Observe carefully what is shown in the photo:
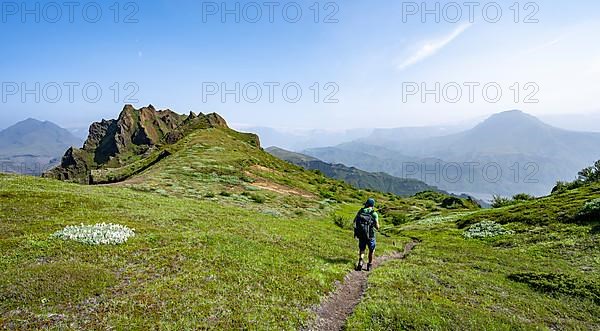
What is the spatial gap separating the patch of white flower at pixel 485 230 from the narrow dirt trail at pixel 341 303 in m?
26.0

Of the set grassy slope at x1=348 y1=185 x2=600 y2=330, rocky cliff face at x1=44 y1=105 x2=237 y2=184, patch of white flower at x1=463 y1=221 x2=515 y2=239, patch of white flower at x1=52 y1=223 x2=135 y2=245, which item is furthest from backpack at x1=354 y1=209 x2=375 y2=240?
rocky cliff face at x1=44 y1=105 x2=237 y2=184

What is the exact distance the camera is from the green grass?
12.3 meters

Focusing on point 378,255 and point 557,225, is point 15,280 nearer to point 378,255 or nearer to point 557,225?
point 378,255

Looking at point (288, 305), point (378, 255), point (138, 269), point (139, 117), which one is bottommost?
point (378, 255)

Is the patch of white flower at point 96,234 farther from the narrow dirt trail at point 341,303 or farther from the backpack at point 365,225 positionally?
the backpack at point 365,225

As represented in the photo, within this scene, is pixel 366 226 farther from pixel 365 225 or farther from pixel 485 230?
pixel 485 230

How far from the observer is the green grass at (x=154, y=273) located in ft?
40.3

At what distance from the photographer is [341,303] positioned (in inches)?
648

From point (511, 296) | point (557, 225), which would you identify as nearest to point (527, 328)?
point (511, 296)

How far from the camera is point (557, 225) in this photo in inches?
1471

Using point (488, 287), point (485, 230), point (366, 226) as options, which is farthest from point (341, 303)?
point (485, 230)

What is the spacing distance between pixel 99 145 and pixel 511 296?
213 meters

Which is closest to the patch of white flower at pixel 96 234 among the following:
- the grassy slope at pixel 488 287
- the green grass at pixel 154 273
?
the green grass at pixel 154 273

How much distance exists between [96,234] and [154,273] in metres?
6.11
